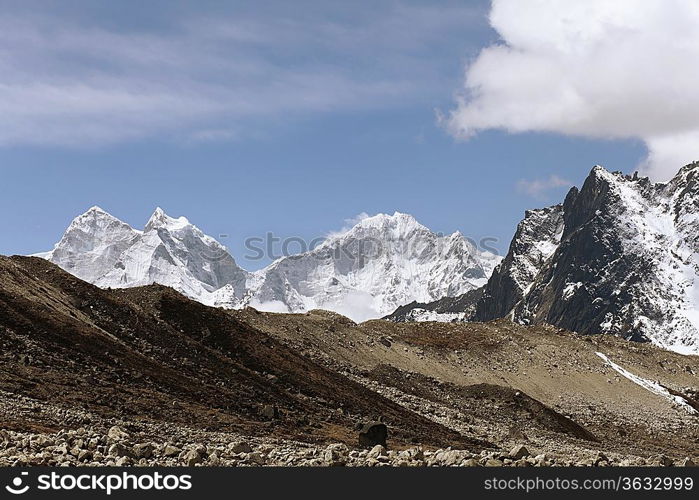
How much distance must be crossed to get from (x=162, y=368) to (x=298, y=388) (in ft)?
34.6

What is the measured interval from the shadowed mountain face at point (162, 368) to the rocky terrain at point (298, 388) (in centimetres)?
14

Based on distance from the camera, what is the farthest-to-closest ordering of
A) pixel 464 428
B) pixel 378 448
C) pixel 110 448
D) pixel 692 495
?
pixel 464 428
pixel 378 448
pixel 110 448
pixel 692 495

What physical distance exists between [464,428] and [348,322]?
2858 centimetres

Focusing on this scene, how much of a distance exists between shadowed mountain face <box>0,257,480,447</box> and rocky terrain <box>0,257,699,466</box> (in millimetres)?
136

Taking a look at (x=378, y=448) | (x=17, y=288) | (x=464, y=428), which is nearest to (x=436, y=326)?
(x=464, y=428)

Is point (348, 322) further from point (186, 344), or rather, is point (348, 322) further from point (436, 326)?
point (186, 344)

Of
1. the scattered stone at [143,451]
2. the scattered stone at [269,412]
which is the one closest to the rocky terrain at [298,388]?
the scattered stone at [143,451]

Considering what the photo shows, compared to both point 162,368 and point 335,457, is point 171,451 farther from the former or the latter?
point 162,368

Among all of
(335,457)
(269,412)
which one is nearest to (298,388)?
(269,412)

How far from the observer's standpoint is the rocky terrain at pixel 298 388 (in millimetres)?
29719

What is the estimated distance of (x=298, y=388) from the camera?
184 feet

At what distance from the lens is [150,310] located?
62719mm

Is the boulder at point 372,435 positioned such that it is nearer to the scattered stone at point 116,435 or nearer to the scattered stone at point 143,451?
the scattered stone at point 116,435

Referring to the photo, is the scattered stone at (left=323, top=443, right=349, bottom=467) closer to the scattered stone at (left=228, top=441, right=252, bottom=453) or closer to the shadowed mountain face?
the scattered stone at (left=228, top=441, right=252, bottom=453)
